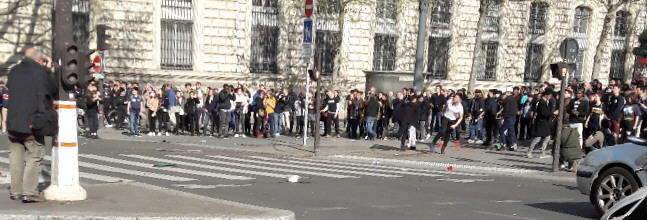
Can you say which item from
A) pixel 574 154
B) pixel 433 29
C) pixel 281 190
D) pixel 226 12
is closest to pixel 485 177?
pixel 574 154

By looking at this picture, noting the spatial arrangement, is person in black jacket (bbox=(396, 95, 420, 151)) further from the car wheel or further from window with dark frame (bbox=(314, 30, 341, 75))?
window with dark frame (bbox=(314, 30, 341, 75))

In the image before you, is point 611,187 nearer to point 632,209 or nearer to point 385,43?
point 632,209

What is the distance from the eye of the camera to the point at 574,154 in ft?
61.2

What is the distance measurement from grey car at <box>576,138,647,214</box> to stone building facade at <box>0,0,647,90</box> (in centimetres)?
2108

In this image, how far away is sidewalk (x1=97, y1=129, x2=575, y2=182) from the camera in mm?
19781

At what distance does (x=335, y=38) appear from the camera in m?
Result: 39.8

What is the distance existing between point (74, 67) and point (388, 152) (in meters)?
13.8

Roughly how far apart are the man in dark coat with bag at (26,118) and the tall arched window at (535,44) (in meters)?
36.0

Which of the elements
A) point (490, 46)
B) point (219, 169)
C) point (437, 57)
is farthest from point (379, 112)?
point (490, 46)

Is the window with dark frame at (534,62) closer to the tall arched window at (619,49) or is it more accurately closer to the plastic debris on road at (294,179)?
the tall arched window at (619,49)

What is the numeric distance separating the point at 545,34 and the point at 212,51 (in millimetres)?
17131

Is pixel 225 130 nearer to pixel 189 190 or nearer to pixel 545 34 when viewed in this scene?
pixel 189 190


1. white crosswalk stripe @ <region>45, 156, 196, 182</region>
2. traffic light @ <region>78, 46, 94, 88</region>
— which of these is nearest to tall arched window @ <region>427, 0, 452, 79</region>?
white crosswalk stripe @ <region>45, 156, 196, 182</region>

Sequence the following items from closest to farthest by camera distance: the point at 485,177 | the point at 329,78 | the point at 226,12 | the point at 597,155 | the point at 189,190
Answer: the point at 597,155
the point at 189,190
the point at 485,177
the point at 226,12
the point at 329,78
